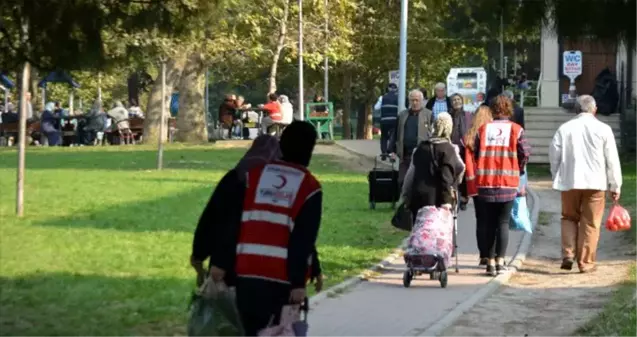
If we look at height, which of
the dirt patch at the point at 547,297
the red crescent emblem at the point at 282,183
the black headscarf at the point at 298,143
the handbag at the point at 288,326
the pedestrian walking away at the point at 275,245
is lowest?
the dirt patch at the point at 547,297

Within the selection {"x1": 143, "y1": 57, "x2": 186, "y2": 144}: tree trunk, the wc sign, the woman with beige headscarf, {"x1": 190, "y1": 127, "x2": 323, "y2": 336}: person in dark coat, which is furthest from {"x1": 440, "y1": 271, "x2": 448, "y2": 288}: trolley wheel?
{"x1": 143, "y1": 57, "x2": 186, "y2": 144}: tree trunk

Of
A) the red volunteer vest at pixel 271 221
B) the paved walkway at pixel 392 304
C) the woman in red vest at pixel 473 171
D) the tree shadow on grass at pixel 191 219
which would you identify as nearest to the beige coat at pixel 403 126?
the tree shadow on grass at pixel 191 219

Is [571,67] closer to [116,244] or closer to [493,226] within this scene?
[493,226]

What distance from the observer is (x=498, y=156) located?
14641 mm

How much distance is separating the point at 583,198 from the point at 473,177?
130cm

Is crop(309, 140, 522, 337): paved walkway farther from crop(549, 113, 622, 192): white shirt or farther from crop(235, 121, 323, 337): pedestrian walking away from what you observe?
crop(235, 121, 323, 337): pedestrian walking away

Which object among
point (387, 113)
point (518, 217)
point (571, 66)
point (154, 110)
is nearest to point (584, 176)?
point (518, 217)

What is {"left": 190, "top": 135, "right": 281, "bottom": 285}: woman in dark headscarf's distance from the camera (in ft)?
24.8

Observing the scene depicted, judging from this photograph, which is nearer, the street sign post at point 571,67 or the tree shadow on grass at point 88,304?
the tree shadow on grass at point 88,304

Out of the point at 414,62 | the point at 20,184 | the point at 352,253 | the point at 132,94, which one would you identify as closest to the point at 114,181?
the point at 20,184

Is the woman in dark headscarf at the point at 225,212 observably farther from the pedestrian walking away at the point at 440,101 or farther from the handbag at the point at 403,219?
the pedestrian walking away at the point at 440,101

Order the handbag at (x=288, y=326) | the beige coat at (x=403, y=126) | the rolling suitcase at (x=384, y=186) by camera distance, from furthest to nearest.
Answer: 1. the rolling suitcase at (x=384, y=186)
2. the beige coat at (x=403, y=126)
3. the handbag at (x=288, y=326)

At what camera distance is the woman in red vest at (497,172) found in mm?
14570

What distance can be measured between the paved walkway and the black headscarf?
3573 mm
